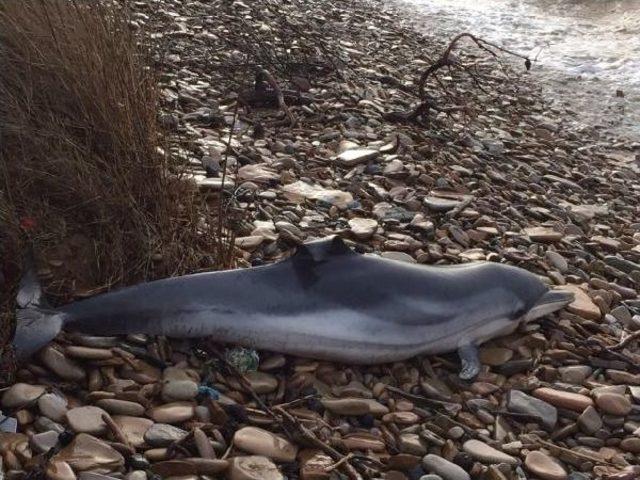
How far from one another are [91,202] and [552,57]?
10.8 m

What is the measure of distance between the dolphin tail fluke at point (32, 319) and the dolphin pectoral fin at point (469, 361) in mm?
2088

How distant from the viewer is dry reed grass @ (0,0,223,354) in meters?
4.41

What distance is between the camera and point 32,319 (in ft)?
12.4

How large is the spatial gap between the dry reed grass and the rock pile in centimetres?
51

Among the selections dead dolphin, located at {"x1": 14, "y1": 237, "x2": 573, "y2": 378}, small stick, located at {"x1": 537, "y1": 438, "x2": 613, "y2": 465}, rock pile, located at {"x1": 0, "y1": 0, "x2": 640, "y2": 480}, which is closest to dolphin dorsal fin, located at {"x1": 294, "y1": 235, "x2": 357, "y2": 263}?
dead dolphin, located at {"x1": 14, "y1": 237, "x2": 573, "y2": 378}

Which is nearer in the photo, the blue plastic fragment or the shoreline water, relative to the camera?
the blue plastic fragment

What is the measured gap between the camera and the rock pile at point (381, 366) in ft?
11.6

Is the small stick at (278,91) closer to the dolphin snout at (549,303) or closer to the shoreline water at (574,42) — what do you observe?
the dolphin snout at (549,303)

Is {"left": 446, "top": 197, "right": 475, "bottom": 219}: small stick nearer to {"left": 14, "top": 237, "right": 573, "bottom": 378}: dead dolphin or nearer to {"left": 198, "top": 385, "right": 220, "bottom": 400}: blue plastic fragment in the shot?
{"left": 14, "top": 237, "right": 573, "bottom": 378}: dead dolphin

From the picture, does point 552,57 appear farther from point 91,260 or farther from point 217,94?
point 91,260

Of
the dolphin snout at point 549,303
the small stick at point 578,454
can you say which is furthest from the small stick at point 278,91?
the small stick at point 578,454

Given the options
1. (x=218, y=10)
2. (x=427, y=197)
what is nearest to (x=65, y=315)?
(x=427, y=197)

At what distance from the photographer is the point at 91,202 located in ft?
14.8

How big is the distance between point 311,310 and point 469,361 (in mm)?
937
